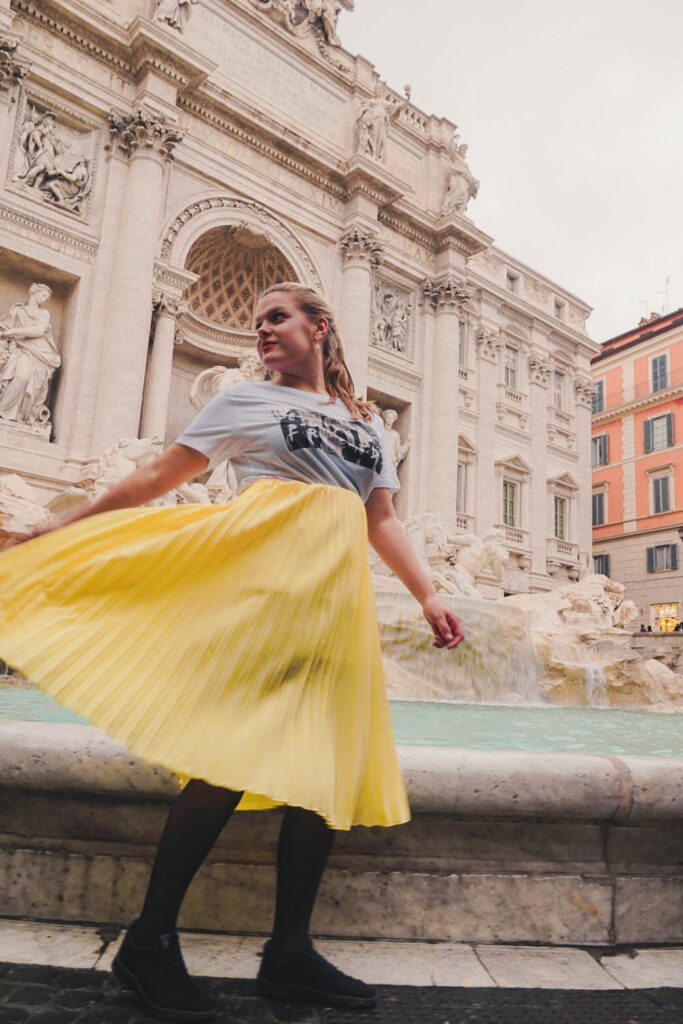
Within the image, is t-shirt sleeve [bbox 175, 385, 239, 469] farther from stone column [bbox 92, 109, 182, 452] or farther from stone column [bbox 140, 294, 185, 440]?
stone column [bbox 140, 294, 185, 440]

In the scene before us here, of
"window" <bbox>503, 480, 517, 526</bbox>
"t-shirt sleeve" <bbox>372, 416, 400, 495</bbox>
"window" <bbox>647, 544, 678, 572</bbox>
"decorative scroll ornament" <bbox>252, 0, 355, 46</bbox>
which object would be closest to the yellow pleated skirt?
"t-shirt sleeve" <bbox>372, 416, 400, 495</bbox>

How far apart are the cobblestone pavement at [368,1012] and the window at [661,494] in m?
30.5

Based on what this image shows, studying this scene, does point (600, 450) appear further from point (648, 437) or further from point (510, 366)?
point (510, 366)

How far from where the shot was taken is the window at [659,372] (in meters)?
30.5

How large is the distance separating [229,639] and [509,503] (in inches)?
889

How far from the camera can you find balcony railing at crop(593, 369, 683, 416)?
3000 cm

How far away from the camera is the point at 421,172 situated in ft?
68.0

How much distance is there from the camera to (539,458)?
79.4ft

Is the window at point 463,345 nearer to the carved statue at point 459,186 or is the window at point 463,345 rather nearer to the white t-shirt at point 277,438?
the carved statue at point 459,186

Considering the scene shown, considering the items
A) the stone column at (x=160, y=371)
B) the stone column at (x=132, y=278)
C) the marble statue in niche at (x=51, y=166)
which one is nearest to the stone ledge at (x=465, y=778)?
the stone column at (x=132, y=278)

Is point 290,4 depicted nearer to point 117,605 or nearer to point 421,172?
point 421,172

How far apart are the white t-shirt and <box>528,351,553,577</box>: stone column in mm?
21840

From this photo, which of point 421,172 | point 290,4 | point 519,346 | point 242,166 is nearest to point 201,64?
point 242,166

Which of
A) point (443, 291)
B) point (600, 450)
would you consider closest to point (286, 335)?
point (443, 291)
